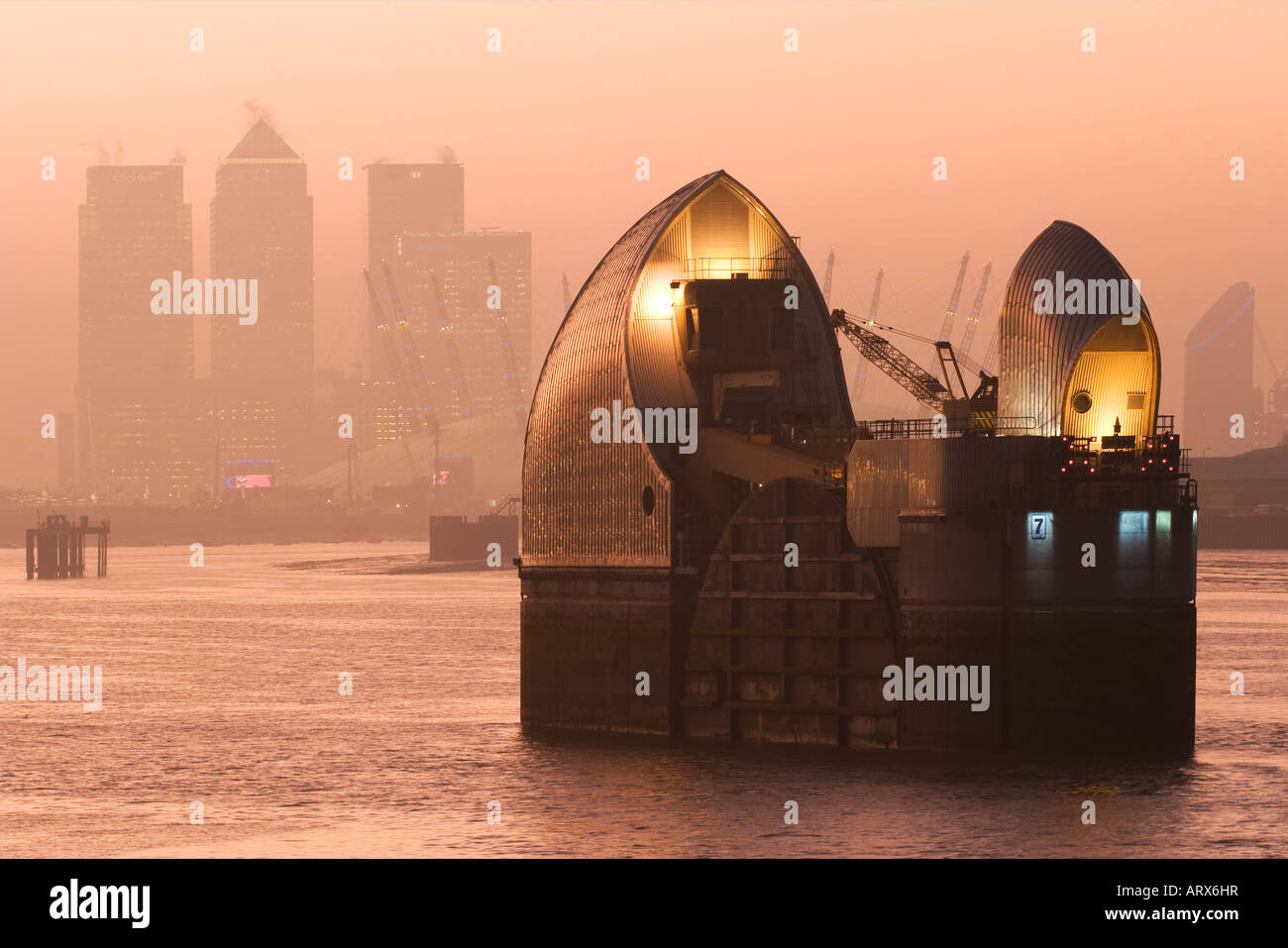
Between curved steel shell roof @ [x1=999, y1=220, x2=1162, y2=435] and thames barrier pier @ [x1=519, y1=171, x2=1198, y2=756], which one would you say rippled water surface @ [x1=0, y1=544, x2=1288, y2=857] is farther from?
curved steel shell roof @ [x1=999, y1=220, x2=1162, y2=435]

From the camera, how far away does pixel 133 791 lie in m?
56.4

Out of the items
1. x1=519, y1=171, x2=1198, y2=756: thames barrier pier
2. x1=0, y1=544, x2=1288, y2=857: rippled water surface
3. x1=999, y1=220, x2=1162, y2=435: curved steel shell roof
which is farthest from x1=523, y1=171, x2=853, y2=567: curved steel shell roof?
x1=999, y1=220, x2=1162, y2=435: curved steel shell roof

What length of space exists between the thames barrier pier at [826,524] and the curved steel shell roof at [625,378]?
0.31ft

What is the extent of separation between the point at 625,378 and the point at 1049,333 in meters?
12.9

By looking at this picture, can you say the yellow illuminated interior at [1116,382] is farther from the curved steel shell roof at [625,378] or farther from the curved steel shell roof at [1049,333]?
the curved steel shell roof at [625,378]

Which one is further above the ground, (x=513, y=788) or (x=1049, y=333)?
(x=1049, y=333)

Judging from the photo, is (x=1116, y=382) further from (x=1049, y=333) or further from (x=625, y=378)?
(x=625, y=378)

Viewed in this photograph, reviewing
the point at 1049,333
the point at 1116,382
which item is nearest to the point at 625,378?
the point at 1049,333

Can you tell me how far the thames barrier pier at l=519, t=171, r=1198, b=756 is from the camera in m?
51.6

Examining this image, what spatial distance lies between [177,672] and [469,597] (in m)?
79.5

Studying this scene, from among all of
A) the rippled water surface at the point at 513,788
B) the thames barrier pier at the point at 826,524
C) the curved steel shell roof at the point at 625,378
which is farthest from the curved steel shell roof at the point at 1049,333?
the curved steel shell roof at the point at 625,378

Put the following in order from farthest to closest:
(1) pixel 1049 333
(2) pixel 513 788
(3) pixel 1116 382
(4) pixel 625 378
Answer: (4) pixel 625 378, (3) pixel 1116 382, (1) pixel 1049 333, (2) pixel 513 788

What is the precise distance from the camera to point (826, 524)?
55.0 meters

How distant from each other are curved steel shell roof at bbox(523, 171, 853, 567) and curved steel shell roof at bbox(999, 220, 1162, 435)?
35.1 ft
